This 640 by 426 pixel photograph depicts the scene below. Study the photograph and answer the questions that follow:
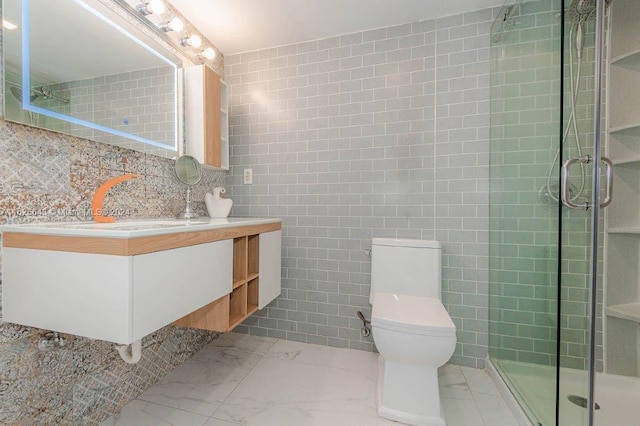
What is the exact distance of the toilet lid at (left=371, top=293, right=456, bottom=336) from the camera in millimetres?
1250

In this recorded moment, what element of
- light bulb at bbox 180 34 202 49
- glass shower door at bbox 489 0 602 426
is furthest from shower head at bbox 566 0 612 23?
light bulb at bbox 180 34 202 49

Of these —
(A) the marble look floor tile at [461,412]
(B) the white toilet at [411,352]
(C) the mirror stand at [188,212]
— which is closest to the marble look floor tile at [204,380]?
(B) the white toilet at [411,352]

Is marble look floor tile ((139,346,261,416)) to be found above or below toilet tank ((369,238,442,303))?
below

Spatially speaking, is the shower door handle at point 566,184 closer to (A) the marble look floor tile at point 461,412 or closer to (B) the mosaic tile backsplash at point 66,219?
(A) the marble look floor tile at point 461,412

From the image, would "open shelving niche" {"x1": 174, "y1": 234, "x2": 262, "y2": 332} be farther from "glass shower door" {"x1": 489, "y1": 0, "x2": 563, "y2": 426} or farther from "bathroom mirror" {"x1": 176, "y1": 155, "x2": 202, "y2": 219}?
A: "glass shower door" {"x1": 489, "y1": 0, "x2": 563, "y2": 426}

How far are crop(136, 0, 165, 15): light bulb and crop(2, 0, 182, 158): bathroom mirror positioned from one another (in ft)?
0.24

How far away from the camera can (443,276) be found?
6.10 ft

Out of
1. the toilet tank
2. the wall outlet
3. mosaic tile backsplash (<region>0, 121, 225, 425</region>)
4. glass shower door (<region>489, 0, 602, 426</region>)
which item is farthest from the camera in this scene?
the wall outlet

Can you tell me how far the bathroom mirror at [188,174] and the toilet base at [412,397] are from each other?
1.47 meters

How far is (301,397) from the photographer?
Answer: 4.88ft

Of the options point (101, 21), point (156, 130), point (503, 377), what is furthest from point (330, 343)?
point (101, 21)

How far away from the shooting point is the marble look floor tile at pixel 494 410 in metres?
1.35

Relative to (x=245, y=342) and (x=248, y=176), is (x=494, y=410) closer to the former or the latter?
(x=245, y=342)

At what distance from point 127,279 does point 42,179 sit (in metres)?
0.63
